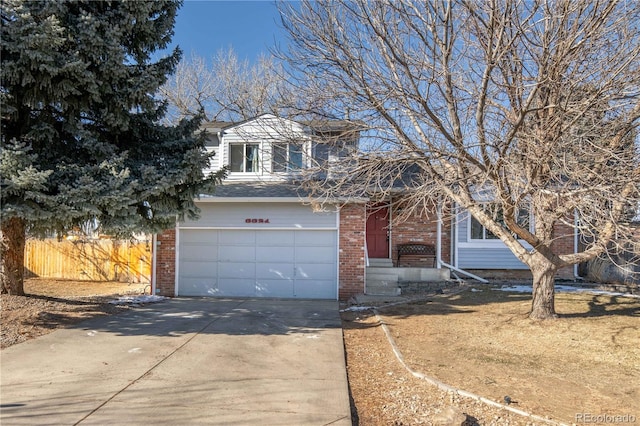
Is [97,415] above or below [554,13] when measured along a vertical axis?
below

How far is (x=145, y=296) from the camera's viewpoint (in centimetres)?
1145

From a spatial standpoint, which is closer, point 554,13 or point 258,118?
point 554,13

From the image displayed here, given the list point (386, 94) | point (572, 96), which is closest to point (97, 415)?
point (386, 94)

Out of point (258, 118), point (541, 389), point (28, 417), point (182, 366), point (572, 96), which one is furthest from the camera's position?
point (258, 118)

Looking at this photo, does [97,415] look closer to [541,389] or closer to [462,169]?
[541,389]

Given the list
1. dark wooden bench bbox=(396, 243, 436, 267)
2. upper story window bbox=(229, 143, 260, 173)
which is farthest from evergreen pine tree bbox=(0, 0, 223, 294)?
dark wooden bench bbox=(396, 243, 436, 267)

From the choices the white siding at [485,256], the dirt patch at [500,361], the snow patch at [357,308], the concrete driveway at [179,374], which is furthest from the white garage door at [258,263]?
the white siding at [485,256]

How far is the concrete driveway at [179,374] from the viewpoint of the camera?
3943 mm

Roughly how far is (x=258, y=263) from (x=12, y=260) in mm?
5666

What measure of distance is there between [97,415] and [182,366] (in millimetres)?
1516

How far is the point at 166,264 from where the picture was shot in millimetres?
11914

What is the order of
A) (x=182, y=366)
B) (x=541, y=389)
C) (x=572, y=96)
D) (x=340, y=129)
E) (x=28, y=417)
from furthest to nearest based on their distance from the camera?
(x=340, y=129) → (x=572, y=96) → (x=182, y=366) → (x=541, y=389) → (x=28, y=417)
